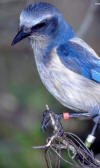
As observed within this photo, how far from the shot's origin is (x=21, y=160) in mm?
6578

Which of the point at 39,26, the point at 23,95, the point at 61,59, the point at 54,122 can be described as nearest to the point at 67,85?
the point at 61,59

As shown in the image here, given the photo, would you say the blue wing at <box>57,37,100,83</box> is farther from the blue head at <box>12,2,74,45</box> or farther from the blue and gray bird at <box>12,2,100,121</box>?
the blue head at <box>12,2,74,45</box>

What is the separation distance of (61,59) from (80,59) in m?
0.24

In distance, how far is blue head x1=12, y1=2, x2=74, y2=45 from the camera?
5.45 m

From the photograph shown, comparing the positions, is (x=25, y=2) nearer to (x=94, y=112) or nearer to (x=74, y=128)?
(x=74, y=128)

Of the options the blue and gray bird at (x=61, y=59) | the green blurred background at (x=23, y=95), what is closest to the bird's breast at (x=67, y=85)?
the blue and gray bird at (x=61, y=59)

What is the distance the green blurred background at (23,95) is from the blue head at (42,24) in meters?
1.61

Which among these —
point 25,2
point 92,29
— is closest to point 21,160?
point 25,2

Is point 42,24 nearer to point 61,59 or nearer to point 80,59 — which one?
point 61,59

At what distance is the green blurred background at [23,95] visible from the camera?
22.1 feet

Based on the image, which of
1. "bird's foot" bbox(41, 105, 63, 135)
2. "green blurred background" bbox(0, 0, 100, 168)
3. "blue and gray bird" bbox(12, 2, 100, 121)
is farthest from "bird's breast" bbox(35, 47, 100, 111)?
"green blurred background" bbox(0, 0, 100, 168)

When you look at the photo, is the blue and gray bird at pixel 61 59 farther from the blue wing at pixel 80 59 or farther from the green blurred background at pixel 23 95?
the green blurred background at pixel 23 95

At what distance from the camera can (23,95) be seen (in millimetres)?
8047

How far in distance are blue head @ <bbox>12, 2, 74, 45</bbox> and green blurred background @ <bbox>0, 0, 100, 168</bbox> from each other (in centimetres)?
161
